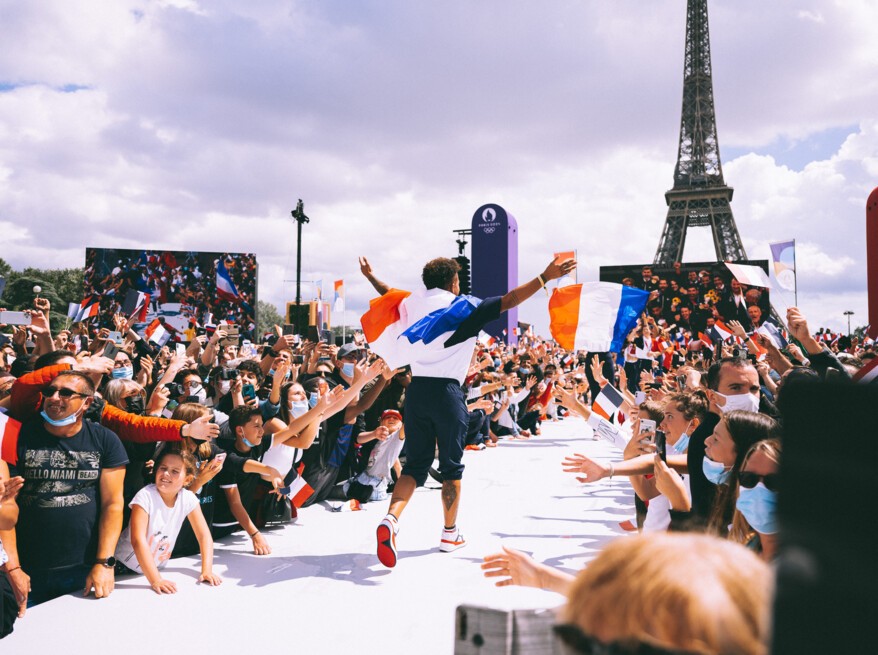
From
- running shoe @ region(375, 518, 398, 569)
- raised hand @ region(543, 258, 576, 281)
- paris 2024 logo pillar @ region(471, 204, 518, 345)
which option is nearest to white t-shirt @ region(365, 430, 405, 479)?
running shoe @ region(375, 518, 398, 569)

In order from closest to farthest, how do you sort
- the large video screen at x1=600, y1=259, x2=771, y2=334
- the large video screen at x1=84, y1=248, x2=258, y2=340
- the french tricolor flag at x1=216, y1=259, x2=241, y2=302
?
1. the large video screen at x1=600, y1=259, x2=771, y2=334
2. the large video screen at x1=84, y1=248, x2=258, y2=340
3. the french tricolor flag at x1=216, y1=259, x2=241, y2=302

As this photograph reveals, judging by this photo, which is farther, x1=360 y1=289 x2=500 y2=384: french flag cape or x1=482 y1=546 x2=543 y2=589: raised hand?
x1=360 y1=289 x2=500 y2=384: french flag cape

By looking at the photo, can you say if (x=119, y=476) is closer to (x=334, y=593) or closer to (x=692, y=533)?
(x=334, y=593)

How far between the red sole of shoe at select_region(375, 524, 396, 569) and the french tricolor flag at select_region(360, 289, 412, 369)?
1097 mm

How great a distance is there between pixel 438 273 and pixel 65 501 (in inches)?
97.9

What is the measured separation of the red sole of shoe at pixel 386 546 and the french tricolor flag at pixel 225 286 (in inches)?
1289

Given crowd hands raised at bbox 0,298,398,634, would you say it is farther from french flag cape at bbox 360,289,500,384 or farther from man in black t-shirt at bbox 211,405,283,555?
french flag cape at bbox 360,289,500,384

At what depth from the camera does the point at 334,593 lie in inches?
131

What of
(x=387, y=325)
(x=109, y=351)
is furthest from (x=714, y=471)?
(x=109, y=351)

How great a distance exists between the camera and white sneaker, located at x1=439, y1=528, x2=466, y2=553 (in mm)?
4082

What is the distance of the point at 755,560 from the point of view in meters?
0.79

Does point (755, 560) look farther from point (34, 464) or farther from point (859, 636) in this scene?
point (34, 464)

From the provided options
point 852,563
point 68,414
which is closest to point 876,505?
point 852,563

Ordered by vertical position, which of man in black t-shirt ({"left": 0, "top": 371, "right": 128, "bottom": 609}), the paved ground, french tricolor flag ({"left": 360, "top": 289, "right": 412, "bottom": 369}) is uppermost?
french tricolor flag ({"left": 360, "top": 289, "right": 412, "bottom": 369})
